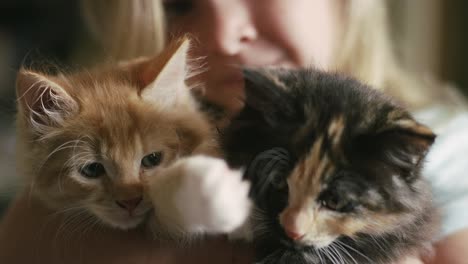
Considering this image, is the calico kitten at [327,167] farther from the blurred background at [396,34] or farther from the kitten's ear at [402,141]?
the blurred background at [396,34]

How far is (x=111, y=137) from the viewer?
104cm

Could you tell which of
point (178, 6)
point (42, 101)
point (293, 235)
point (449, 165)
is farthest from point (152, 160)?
point (449, 165)

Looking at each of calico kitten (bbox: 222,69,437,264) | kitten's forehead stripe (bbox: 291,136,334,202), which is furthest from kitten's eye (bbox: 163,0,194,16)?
kitten's forehead stripe (bbox: 291,136,334,202)

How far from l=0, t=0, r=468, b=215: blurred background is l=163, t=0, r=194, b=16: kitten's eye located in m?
1.12

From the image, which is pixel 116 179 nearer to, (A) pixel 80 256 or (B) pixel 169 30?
(A) pixel 80 256

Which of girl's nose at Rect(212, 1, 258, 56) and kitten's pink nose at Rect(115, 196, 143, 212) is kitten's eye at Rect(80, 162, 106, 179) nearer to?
kitten's pink nose at Rect(115, 196, 143, 212)

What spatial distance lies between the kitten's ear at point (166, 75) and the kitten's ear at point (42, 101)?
17cm

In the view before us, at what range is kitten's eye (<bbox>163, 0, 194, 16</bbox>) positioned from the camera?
5.06 ft

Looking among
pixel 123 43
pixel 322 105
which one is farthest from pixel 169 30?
pixel 322 105

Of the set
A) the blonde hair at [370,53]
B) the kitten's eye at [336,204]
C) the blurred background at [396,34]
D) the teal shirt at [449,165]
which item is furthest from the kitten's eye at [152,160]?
the blurred background at [396,34]

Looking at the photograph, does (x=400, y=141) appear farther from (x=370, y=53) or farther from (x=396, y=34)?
(x=396, y=34)

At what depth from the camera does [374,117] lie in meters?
0.85

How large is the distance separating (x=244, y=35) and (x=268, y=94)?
594mm

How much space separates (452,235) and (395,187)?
437 millimetres
